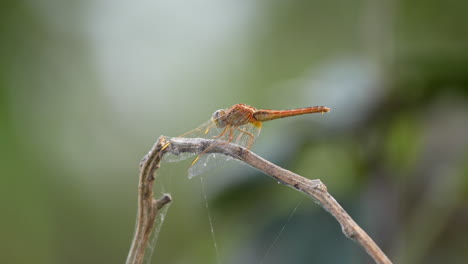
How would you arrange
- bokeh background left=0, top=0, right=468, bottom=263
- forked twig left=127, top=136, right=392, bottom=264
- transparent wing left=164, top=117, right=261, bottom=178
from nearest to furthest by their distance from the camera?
forked twig left=127, top=136, right=392, bottom=264 < transparent wing left=164, top=117, right=261, bottom=178 < bokeh background left=0, top=0, right=468, bottom=263

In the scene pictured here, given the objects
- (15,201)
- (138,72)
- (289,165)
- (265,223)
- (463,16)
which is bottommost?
(265,223)

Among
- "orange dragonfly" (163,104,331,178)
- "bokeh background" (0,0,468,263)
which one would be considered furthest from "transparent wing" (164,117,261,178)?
"bokeh background" (0,0,468,263)

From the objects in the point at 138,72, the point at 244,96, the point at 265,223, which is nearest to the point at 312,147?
the point at 265,223

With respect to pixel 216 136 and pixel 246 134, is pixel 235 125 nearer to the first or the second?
pixel 246 134

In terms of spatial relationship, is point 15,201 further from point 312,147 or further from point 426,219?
point 426,219

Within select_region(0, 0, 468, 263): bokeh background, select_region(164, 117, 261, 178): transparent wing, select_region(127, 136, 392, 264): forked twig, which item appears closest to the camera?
select_region(127, 136, 392, 264): forked twig

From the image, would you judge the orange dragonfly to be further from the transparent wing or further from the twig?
the twig
